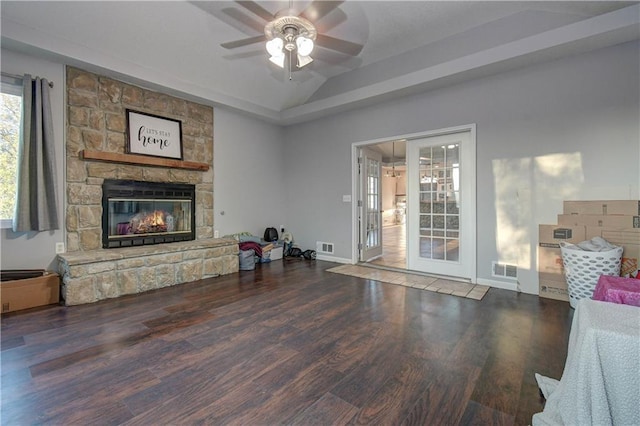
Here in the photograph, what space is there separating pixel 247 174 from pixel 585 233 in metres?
4.83

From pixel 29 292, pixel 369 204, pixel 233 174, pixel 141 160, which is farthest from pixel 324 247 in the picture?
pixel 29 292

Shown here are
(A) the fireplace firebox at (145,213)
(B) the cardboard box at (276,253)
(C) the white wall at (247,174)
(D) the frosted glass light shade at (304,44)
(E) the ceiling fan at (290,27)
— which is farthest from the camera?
(B) the cardboard box at (276,253)

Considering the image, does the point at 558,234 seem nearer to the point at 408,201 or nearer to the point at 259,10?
the point at 408,201

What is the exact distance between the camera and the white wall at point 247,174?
4.93 metres

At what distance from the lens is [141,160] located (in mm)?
3846

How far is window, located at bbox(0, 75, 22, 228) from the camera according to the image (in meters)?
3.04

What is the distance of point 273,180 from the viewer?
5836 millimetres

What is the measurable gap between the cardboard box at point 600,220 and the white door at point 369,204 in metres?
2.70

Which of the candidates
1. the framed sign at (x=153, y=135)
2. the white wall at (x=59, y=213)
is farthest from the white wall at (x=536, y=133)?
the white wall at (x=59, y=213)

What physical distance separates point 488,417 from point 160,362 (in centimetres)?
199

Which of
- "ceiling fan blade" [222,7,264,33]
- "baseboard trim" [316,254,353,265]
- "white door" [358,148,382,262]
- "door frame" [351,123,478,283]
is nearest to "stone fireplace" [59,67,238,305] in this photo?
"baseboard trim" [316,254,353,265]

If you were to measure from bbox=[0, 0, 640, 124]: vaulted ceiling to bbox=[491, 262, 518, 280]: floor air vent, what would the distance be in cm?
238

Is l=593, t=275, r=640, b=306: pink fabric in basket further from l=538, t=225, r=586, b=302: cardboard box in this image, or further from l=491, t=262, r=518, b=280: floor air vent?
l=491, t=262, r=518, b=280: floor air vent

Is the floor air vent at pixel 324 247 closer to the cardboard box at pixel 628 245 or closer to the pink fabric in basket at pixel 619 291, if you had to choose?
the cardboard box at pixel 628 245
